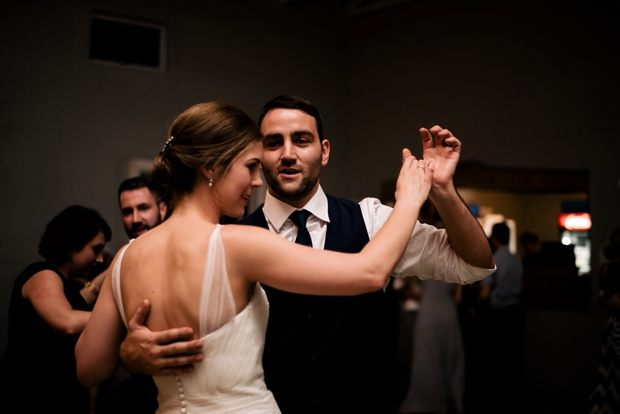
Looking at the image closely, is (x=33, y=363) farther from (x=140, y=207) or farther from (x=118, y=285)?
(x=118, y=285)

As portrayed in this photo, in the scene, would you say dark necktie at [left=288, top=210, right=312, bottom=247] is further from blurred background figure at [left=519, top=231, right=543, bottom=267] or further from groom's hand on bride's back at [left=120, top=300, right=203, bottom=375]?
blurred background figure at [left=519, top=231, right=543, bottom=267]

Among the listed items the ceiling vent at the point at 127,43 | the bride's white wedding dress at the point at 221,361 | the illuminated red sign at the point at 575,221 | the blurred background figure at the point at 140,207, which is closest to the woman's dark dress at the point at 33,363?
the blurred background figure at the point at 140,207

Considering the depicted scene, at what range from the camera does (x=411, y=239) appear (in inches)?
74.9

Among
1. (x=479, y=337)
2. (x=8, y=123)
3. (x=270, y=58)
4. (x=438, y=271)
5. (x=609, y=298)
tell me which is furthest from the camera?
(x=270, y=58)

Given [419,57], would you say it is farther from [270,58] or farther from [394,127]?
[270,58]

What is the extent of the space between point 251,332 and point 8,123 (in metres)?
Result: 3.83

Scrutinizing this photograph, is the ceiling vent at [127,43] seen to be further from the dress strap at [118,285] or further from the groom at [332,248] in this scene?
the dress strap at [118,285]

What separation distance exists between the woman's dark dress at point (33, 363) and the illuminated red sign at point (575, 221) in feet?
14.3

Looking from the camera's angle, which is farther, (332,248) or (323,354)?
(332,248)

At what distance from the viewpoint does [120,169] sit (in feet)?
16.0

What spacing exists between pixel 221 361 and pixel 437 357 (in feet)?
13.3

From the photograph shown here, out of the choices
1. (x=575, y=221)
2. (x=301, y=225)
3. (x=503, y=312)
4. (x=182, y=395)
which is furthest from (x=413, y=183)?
(x=575, y=221)

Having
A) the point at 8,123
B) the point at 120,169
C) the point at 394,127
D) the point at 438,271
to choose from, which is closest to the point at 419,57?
the point at 394,127

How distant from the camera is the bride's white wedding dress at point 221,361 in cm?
132
